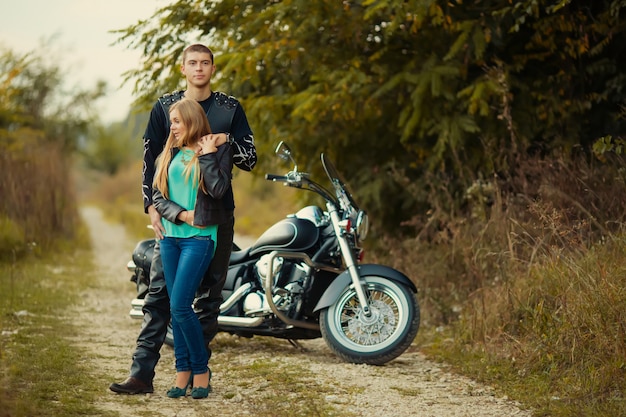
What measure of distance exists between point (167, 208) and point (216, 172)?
13.3 inches

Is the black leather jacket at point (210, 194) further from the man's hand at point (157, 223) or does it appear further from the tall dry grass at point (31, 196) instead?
the tall dry grass at point (31, 196)

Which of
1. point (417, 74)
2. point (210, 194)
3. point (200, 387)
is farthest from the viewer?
point (417, 74)

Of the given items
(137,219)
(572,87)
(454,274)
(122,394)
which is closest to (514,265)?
(454,274)

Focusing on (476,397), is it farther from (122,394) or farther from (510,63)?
(510,63)

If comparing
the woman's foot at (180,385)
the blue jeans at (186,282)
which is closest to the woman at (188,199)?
the blue jeans at (186,282)

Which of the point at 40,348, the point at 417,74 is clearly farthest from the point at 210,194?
the point at 417,74

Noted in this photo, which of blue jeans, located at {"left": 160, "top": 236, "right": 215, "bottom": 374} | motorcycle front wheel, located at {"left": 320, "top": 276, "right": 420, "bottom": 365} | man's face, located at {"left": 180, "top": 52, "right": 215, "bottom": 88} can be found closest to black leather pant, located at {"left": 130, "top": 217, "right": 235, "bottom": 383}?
blue jeans, located at {"left": 160, "top": 236, "right": 215, "bottom": 374}

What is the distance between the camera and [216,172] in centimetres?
495

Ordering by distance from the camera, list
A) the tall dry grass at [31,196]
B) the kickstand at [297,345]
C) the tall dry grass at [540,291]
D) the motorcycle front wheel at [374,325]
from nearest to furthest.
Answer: the tall dry grass at [540,291], the motorcycle front wheel at [374,325], the kickstand at [297,345], the tall dry grass at [31,196]

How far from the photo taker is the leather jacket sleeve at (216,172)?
194 inches

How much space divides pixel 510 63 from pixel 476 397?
470cm

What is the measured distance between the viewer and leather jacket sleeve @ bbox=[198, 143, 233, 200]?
493cm

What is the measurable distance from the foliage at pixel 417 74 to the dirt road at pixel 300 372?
8.37ft

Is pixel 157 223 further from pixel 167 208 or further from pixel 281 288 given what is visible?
pixel 281 288
